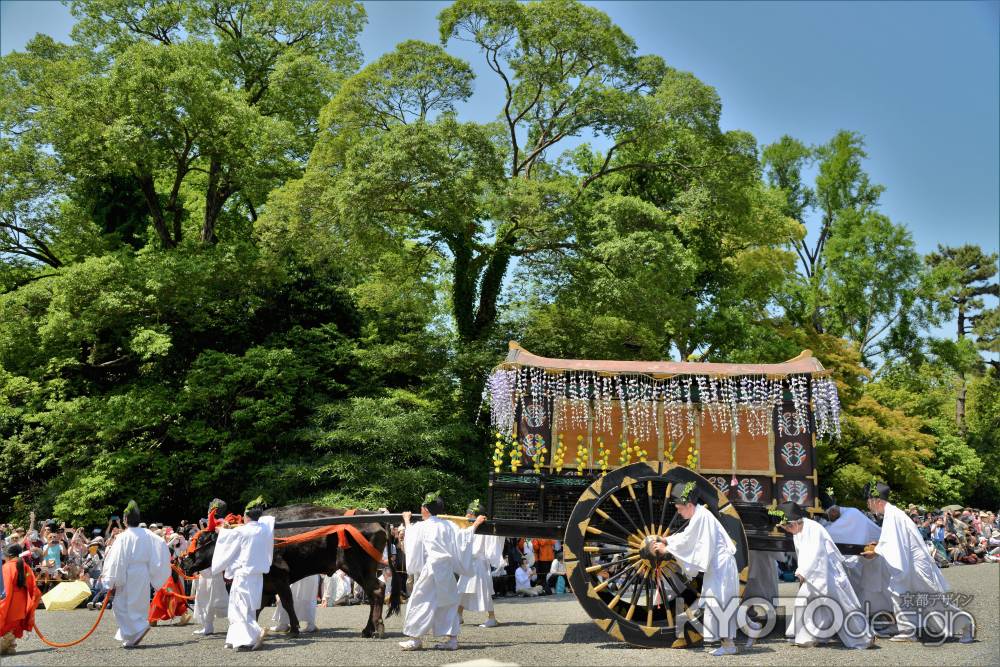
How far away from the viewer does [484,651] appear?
10.0m

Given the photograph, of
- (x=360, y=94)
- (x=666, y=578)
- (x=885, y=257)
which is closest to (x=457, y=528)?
(x=666, y=578)

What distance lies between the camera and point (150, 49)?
2453 cm

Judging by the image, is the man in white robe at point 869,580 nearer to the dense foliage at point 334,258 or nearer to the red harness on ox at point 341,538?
the red harness on ox at point 341,538

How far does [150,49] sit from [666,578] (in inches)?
843

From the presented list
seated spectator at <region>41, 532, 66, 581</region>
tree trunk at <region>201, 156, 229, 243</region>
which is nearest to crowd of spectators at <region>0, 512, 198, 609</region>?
seated spectator at <region>41, 532, 66, 581</region>

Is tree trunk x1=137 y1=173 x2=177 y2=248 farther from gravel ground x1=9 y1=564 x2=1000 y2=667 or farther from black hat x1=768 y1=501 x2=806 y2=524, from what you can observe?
black hat x1=768 y1=501 x2=806 y2=524

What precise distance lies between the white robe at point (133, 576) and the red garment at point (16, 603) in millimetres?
1041

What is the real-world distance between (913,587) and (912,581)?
0.27ft

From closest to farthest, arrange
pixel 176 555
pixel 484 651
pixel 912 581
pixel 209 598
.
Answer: pixel 484 651 → pixel 912 581 → pixel 209 598 → pixel 176 555

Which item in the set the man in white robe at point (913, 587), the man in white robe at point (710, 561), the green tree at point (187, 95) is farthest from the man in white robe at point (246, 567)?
the green tree at point (187, 95)

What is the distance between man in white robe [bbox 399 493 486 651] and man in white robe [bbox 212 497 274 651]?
1.74m

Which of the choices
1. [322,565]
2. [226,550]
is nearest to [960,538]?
[322,565]

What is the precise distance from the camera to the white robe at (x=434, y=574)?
10281 mm

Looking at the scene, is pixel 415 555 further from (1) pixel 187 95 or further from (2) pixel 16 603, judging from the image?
(1) pixel 187 95
